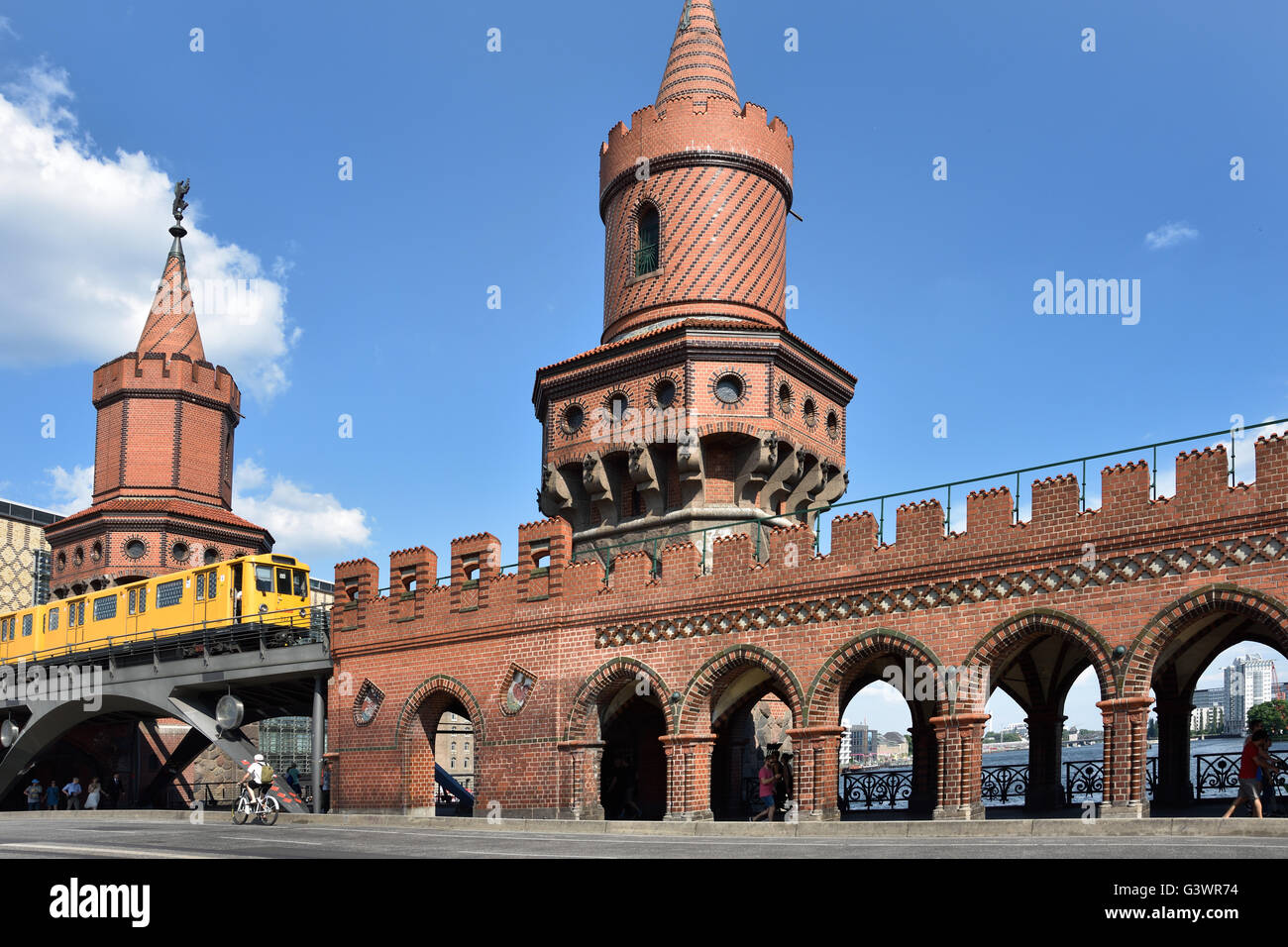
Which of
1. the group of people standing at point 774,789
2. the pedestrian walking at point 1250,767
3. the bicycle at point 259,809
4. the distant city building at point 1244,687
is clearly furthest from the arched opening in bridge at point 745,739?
the distant city building at point 1244,687

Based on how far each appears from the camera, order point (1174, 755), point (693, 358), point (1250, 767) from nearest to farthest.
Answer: point (1250, 767), point (1174, 755), point (693, 358)

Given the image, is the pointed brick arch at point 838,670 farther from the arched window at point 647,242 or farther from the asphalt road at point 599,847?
the arched window at point 647,242

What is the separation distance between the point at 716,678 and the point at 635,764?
529 cm

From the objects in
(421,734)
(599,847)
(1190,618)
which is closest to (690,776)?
(421,734)

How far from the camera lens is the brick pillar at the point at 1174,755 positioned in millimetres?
23031

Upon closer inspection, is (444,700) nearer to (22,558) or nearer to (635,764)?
(635,764)

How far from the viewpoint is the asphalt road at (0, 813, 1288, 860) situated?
41.2 feet

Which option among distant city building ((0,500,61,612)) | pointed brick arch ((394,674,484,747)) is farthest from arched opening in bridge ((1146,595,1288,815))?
distant city building ((0,500,61,612))

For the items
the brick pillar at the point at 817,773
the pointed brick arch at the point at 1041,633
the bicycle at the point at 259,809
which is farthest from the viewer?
the bicycle at the point at 259,809

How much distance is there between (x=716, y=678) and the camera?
23.1 meters

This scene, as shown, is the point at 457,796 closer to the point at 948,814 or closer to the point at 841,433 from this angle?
the point at 841,433

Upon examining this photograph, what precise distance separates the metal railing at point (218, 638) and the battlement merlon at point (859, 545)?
188 cm
